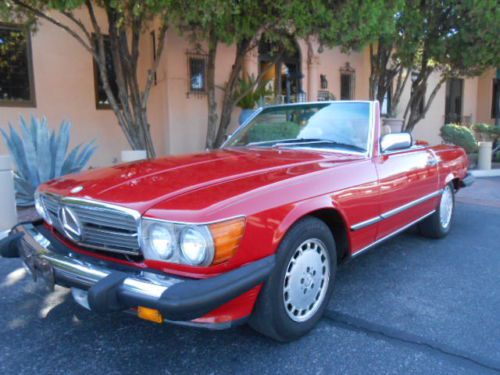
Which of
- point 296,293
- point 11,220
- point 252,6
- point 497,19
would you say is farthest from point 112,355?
point 497,19

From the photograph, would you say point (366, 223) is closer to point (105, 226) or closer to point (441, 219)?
point (105, 226)

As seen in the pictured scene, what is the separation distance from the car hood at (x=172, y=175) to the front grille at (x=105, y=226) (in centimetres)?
5

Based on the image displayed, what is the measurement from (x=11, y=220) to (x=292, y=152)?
11.3ft

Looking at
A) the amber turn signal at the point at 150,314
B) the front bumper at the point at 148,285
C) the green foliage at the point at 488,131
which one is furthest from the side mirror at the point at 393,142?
the green foliage at the point at 488,131

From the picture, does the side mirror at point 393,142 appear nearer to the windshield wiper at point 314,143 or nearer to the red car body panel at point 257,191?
the red car body panel at point 257,191

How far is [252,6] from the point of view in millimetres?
6066

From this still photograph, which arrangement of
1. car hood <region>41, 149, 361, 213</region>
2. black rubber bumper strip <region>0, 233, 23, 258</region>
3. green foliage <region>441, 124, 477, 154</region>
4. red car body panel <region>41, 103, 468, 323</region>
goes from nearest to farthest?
1. red car body panel <region>41, 103, 468, 323</region>
2. car hood <region>41, 149, 361, 213</region>
3. black rubber bumper strip <region>0, 233, 23, 258</region>
4. green foliage <region>441, 124, 477, 154</region>

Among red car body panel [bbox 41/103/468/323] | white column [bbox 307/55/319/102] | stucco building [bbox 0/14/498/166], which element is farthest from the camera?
white column [bbox 307/55/319/102]

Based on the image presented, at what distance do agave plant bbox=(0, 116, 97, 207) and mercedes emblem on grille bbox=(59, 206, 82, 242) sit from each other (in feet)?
12.0

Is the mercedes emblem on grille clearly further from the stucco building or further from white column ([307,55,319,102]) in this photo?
white column ([307,55,319,102])

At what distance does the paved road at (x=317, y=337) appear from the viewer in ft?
7.41

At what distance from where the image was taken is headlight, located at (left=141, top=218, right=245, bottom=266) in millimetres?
1929

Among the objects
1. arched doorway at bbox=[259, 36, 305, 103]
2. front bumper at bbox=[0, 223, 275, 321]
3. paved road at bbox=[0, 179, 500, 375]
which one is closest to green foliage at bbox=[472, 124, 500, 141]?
arched doorway at bbox=[259, 36, 305, 103]

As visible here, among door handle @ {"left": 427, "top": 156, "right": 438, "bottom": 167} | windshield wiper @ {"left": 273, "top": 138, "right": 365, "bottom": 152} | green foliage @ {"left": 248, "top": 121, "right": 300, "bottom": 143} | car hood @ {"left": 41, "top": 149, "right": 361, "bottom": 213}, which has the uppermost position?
green foliage @ {"left": 248, "top": 121, "right": 300, "bottom": 143}
